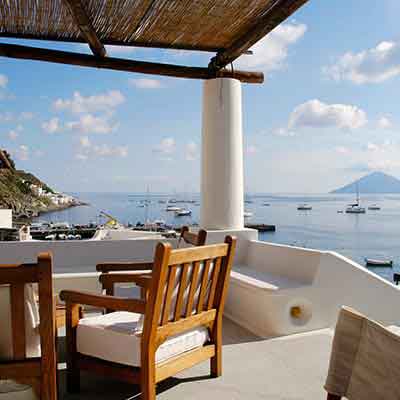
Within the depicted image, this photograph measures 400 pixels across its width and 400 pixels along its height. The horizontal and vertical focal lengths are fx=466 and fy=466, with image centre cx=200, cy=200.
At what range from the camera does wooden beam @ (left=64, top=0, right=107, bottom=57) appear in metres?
3.40

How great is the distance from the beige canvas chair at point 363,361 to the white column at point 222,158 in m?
3.16

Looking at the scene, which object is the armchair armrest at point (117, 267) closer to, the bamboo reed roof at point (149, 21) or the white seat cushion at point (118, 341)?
the white seat cushion at point (118, 341)

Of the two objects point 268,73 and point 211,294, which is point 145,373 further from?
point 268,73

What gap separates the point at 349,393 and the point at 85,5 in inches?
128

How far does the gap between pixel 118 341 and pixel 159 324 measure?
228mm

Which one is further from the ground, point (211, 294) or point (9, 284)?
point (9, 284)

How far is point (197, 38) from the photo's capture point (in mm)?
4383

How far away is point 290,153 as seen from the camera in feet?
94.1

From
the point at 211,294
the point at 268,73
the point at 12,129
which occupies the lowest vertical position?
the point at 211,294

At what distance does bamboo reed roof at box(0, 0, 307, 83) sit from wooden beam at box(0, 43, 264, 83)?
0.11 metres

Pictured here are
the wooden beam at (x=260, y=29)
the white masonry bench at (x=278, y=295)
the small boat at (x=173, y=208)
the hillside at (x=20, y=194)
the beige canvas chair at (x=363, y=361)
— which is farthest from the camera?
the small boat at (x=173, y=208)

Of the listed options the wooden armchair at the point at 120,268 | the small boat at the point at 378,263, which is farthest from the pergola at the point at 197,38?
the small boat at the point at 378,263

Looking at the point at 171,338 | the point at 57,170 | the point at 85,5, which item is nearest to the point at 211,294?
the point at 171,338

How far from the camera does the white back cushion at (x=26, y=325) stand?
1.86 meters
